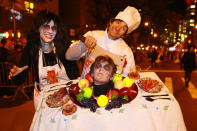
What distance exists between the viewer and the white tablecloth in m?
1.31

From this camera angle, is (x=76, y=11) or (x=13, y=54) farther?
(x=76, y=11)

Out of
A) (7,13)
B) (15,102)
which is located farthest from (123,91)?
(7,13)

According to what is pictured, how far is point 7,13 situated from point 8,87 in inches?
402

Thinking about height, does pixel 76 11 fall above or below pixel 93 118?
above

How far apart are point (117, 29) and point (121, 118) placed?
1.22 m

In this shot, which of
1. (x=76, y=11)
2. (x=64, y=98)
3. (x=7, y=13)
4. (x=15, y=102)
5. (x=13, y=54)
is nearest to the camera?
(x=64, y=98)

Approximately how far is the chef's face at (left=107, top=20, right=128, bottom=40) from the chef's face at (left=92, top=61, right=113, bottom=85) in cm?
57

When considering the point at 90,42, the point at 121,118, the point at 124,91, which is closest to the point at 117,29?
the point at 90,42

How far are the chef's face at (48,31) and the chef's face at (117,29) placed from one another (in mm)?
732

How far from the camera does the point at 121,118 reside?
1.33 m

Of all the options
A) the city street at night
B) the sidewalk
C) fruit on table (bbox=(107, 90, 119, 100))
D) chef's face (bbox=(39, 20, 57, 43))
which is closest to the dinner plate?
the city street at night

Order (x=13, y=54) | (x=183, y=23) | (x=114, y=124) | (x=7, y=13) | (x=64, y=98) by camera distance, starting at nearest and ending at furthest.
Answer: (x=114, y=124)
(x=64, y=98)
(x=13, y=54)
(x=7, y=13)
(x=183, y=23)

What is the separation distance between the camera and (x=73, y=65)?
7.11ft

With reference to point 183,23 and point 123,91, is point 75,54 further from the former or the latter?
point 183,23
